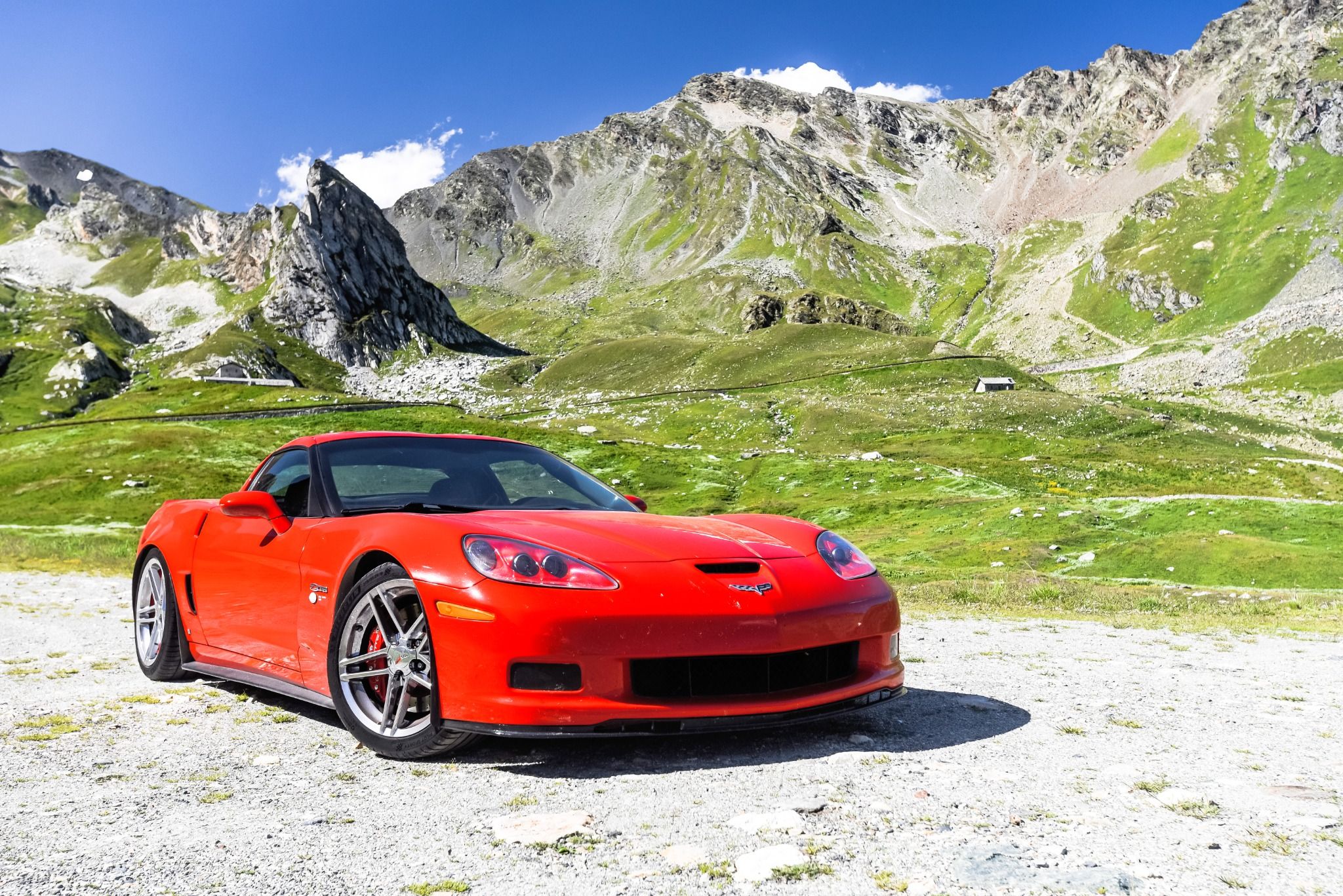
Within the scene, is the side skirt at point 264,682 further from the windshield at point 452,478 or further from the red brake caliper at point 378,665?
the windshield at point 452,478

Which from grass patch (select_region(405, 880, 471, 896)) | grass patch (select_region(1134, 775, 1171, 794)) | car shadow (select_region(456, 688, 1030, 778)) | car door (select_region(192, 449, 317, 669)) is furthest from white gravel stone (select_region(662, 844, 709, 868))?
car door (select_region(192, 449, 317, 669))

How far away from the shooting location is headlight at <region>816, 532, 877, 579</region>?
223 inches

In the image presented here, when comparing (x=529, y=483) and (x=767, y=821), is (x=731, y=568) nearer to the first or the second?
(x=767, y=821)

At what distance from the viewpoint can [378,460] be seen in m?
6.48

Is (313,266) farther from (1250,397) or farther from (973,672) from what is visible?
(973,672)

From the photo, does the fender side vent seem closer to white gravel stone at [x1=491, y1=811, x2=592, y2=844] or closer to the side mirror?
white gravel stone at [x1=491, y1=811, x2=592, y2=844]

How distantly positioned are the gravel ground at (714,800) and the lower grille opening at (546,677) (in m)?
0.45

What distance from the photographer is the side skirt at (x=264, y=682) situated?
18.1 ft

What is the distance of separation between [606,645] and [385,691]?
1.53m

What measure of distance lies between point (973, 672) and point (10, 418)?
15377 cm

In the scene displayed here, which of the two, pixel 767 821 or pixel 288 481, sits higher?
pixel 288 481

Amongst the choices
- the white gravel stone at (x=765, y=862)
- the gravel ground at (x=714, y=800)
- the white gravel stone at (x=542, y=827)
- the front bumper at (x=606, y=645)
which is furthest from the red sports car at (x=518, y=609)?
the white gravel stone at (x=765, y=862)

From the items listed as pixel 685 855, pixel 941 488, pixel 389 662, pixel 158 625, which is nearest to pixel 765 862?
pixel 685 855

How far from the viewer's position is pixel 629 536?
5250mm
